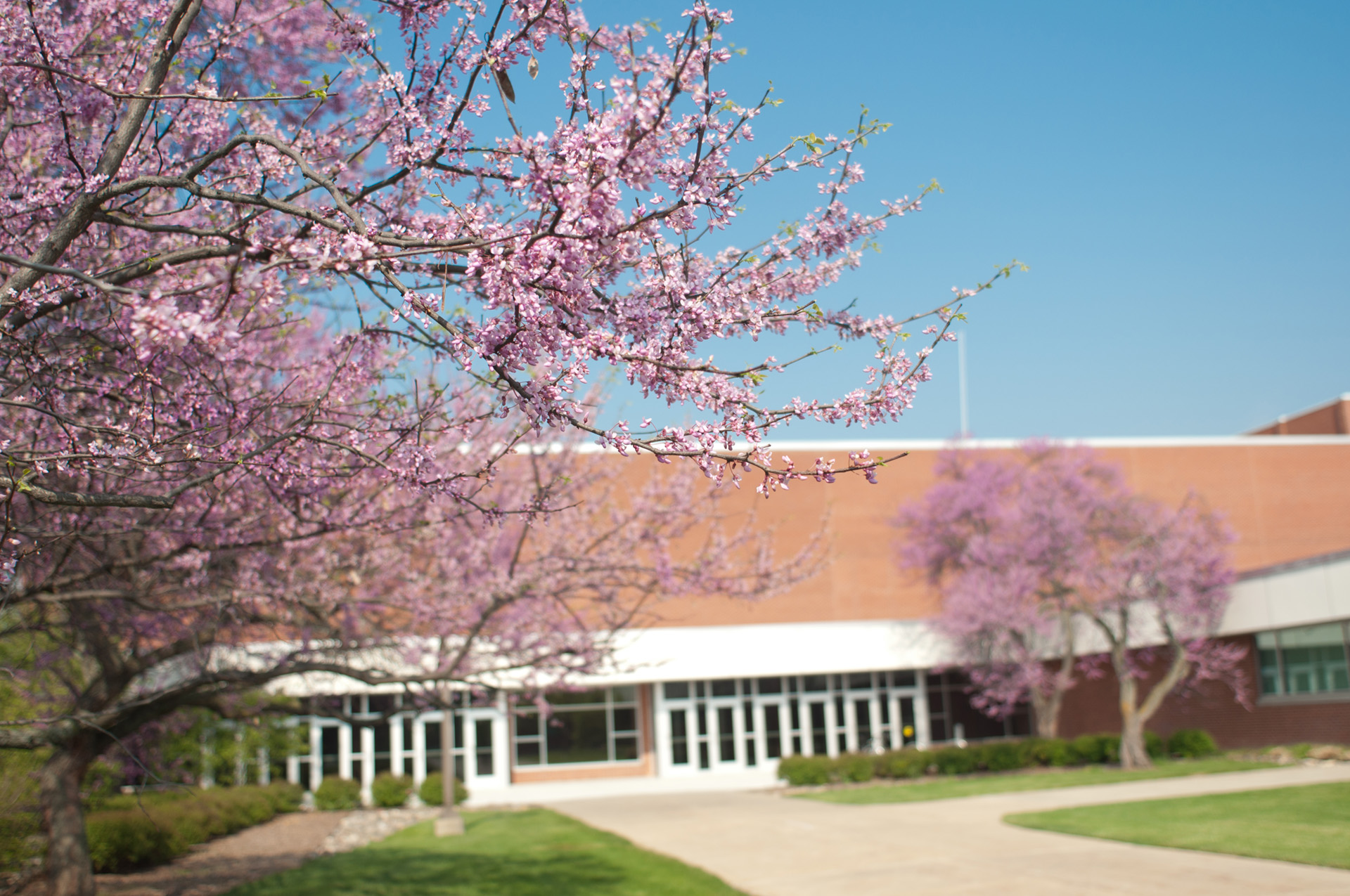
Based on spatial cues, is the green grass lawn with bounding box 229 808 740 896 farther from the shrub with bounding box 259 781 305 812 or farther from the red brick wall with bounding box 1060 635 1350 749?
the red brick wall with bounding box 1060 635 1350 749

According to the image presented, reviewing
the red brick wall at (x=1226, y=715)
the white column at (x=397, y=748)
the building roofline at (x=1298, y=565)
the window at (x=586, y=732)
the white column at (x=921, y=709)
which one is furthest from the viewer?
the white column at (x=921, y=709)

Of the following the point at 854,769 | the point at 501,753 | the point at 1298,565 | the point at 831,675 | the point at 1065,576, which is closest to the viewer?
the point at 1298,565

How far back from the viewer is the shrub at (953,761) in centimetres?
3098

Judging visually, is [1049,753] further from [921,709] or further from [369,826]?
[369,826]

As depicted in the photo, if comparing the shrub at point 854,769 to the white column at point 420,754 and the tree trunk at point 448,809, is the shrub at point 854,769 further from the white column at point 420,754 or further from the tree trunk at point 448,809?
the white column at point 420,754

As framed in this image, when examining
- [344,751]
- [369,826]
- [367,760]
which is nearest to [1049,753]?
[369,826]

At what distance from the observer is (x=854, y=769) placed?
101 feet

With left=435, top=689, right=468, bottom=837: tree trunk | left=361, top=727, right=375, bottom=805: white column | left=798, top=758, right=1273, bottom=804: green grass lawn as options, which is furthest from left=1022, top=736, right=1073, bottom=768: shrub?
left=361, top=727, right=375, bottom=805: white column

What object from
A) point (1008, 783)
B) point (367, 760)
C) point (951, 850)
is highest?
point (951, 850)

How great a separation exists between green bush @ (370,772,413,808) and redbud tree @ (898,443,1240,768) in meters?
16.9

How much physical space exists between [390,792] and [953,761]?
624 inches

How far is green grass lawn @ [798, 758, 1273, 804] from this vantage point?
24297 mm

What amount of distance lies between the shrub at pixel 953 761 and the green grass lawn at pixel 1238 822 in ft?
41.1

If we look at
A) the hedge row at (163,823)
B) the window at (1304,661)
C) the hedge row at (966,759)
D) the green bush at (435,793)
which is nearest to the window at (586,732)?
the green bush at (435,793)
